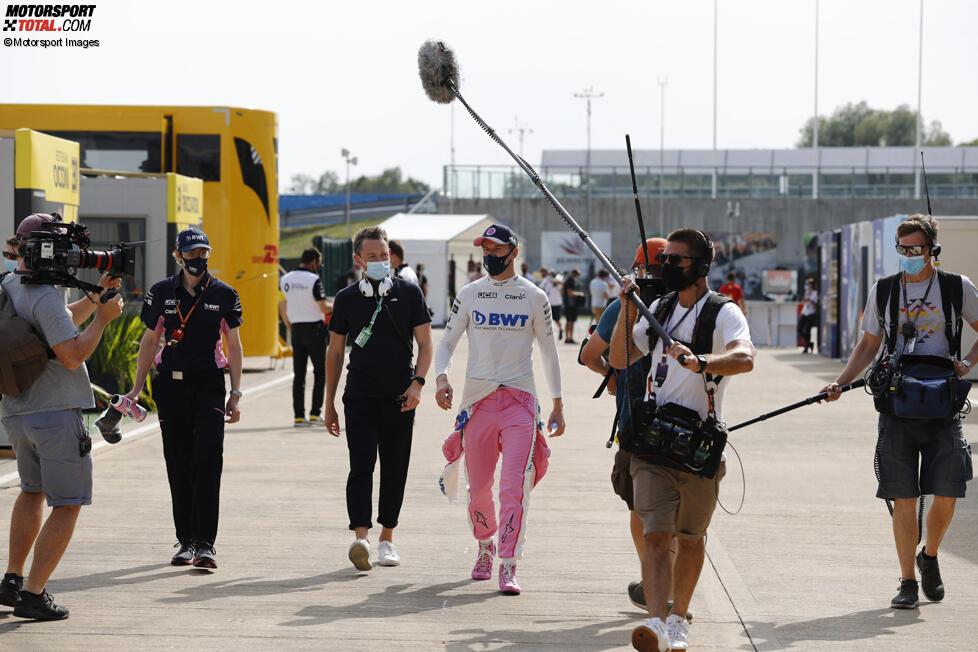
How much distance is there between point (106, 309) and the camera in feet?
19.7

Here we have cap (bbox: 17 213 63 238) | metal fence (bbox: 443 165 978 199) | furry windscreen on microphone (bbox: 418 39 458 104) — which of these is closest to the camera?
cap (bbox: 17 213 63 238)

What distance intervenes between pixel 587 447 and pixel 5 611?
724 cm

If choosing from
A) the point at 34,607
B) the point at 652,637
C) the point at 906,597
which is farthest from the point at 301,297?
the point at 652,637

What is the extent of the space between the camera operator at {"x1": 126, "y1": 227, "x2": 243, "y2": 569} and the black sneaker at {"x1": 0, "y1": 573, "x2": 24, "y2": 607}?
1.21 meters

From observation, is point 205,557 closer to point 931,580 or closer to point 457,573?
point 457,573

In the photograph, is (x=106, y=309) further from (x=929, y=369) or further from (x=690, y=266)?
(x=929, y=369)

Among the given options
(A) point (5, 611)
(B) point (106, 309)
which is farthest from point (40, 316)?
(A) point (5, 611)

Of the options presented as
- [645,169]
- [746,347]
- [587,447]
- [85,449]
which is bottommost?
[587,447]

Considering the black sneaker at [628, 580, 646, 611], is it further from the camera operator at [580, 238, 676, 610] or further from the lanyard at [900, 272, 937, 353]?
the lanyard at [900, 272, 937, 353]

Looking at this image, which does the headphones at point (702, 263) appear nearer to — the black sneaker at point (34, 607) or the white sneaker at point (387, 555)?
the white sneaker at point (387, 555)

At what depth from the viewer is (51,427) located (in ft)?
19.8

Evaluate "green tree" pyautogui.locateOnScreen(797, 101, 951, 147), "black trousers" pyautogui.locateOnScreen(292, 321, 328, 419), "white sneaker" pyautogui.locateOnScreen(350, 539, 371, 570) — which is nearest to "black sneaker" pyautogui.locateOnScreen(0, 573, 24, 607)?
"white sneaker" pyautogui.locateOnScreen(350, 539, 371, 570)

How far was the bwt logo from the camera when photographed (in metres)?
7.11

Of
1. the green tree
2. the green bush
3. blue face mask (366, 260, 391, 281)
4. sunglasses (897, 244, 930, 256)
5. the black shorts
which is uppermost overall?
the green tree
